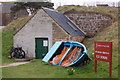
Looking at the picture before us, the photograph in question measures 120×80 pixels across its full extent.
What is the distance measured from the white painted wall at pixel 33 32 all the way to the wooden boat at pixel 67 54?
330cm

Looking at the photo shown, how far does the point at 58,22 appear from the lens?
2170cm

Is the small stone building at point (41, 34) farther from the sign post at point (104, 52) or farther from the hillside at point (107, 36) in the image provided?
the sign post at point (104, 52)

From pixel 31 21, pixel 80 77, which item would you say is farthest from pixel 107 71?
pixel 31 21

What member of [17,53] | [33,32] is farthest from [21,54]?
[33,32]

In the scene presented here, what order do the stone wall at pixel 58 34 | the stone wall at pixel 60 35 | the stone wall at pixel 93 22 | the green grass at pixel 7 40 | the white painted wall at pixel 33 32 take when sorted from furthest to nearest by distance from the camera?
the stone wall at pixel 93 22
the green grass at pixel 7 40
the white painted wall at pixel 33 32
the stone wall at pixel 58 34
the stone wall at pixel 60 35

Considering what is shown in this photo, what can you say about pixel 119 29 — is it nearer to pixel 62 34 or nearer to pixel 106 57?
pixel 62 34

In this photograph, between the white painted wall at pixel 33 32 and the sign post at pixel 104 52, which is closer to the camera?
the sign post at pixel 104 52

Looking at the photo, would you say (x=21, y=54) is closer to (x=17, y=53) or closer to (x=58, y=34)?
(x=17, y=53)

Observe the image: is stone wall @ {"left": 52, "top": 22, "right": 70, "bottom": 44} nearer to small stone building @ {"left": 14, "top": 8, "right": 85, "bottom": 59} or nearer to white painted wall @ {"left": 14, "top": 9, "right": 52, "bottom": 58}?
small stone building @ {"left": 14, "top": 8, "right": 85, "bottom": 59}

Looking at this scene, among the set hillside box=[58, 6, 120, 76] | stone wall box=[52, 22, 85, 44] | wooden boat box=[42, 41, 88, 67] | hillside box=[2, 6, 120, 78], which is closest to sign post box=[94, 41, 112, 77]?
hillside box=[2, 6, 120, 78]

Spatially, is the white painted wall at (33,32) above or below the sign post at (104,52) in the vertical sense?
above

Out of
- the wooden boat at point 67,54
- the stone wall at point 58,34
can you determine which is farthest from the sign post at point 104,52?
the stone wall at point 58,34

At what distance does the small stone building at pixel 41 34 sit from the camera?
70.6ft

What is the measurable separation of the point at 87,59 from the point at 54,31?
6.94 metres
